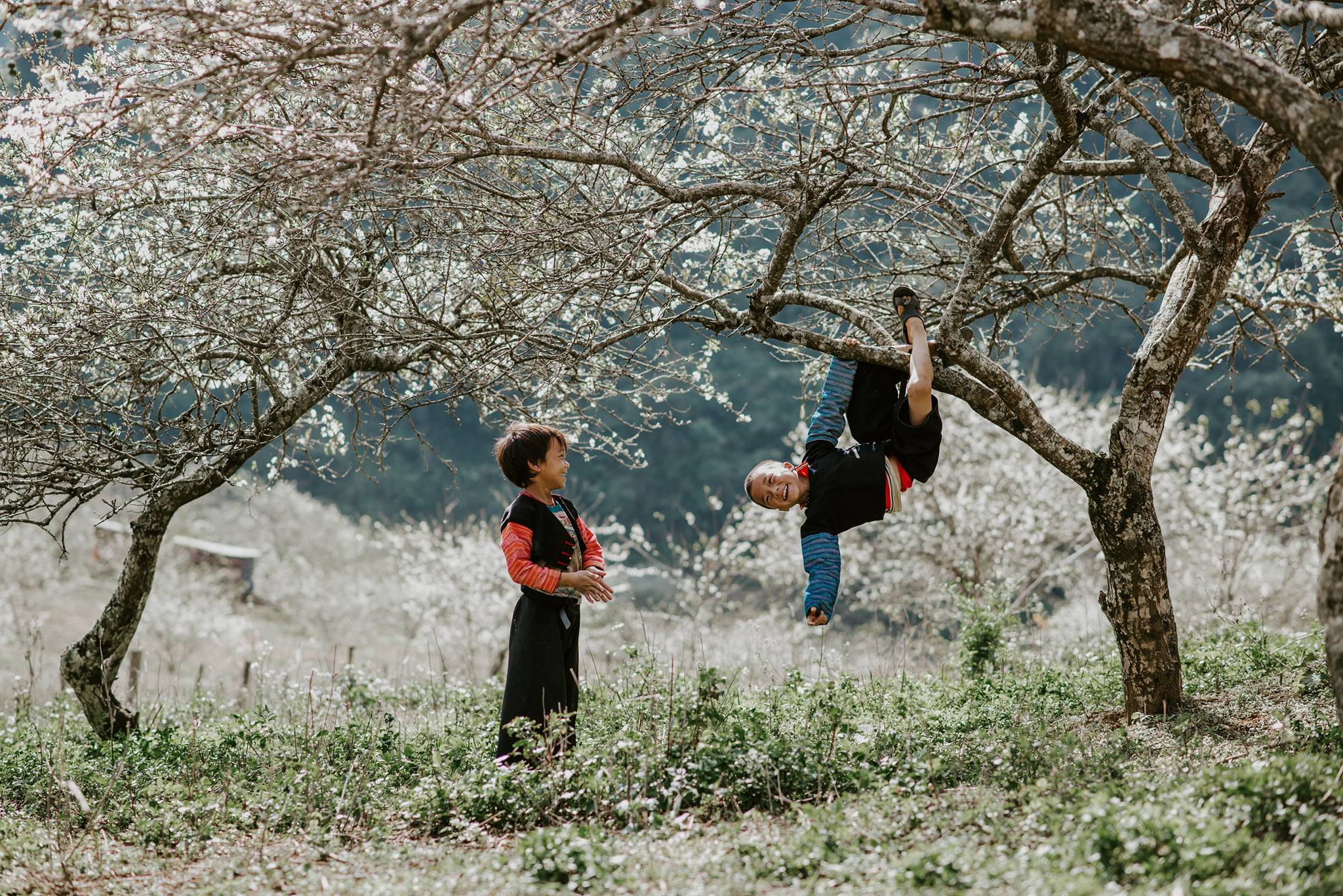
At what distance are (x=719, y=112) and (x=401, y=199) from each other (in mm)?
2654

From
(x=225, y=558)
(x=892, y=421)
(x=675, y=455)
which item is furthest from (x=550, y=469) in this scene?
(x=675, y=455)

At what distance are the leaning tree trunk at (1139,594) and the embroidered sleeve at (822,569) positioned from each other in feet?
3.59

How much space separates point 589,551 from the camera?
4.38 meters

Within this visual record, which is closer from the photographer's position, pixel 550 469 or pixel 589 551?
pixel 550 469

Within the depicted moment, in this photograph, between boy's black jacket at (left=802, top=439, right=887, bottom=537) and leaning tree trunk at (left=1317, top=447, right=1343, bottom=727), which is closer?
leaning tree trunk at (left=1317, top=447, right=1343, bottom=727)

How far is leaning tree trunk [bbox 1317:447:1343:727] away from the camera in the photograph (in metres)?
2.66

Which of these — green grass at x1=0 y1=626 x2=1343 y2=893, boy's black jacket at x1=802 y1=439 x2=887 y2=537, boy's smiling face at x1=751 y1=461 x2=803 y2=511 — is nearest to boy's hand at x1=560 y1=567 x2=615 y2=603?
green grass at x1=0 y1=626 x2=1343 y2=893

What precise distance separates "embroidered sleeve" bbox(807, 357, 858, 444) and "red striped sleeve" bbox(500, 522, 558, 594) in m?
1.26

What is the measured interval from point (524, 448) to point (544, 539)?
0.40 meters

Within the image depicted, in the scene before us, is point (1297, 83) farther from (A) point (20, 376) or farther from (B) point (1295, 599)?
(B) point (1295, 599)

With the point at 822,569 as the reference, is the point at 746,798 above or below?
below

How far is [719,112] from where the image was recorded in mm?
6059

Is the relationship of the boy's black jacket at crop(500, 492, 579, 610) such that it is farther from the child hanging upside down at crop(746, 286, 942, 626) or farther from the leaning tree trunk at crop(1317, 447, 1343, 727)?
the leaning tree trunk at crop(1317, 447, 1343, 727)

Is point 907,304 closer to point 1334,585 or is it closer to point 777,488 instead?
point 777,488
